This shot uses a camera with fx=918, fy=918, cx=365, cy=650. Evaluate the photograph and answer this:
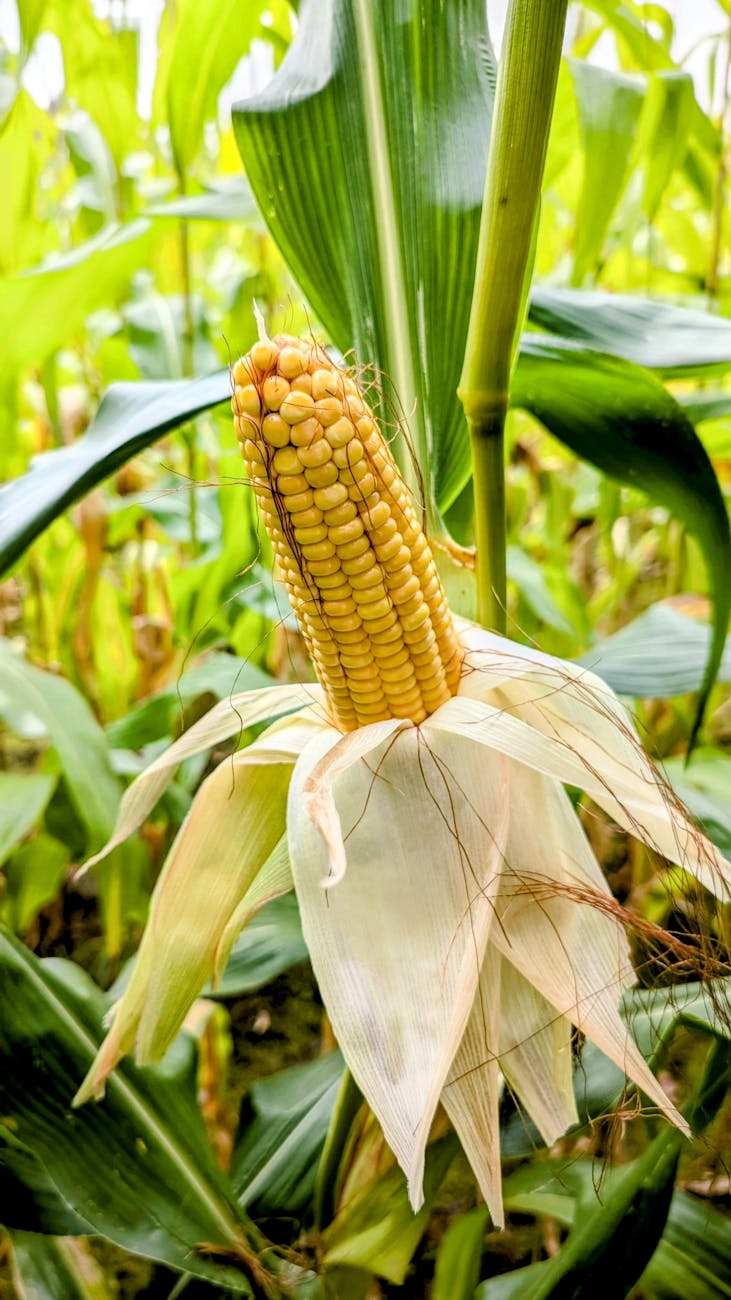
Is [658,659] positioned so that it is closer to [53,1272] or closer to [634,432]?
[634,432]

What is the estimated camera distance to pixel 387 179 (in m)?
0.43

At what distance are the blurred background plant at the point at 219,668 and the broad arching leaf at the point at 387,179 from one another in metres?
0.03

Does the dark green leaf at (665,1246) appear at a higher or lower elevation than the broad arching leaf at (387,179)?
lower

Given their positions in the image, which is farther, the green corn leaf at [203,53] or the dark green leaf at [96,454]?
the green corn leaf at [203,53]

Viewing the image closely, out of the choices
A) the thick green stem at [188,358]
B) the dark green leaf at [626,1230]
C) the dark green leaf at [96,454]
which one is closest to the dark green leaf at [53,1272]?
the dark green leaf at [626,1230]

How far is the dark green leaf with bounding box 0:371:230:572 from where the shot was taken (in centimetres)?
40

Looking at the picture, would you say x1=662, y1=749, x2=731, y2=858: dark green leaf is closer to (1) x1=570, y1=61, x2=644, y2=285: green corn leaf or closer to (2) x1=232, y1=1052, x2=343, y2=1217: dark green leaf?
(2) x1=232, y1=1052, x2=343, y2=1217: dark green leaf

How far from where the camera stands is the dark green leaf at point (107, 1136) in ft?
1.39

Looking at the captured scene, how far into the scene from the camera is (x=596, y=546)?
1673 mm

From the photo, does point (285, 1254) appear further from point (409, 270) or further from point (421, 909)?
point (409, 270)

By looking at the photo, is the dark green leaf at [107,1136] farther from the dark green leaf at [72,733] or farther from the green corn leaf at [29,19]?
the green corn leaf at [29,19]

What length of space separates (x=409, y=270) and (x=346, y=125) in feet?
0.25

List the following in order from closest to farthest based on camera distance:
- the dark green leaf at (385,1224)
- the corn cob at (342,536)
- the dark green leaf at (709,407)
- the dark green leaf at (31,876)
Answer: the corn cob at (342,536)
the dark green leaf at (385,1224)
the dark green leaf at (709,407)
the dark green leaf at (31,876)

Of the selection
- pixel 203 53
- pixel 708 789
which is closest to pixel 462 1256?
pixel 708 789
